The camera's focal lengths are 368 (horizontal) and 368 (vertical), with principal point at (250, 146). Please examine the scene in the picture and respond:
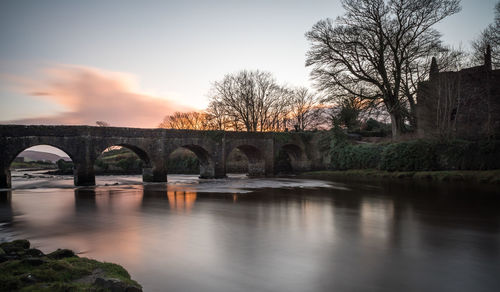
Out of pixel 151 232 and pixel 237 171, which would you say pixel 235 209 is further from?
pixel 237 171

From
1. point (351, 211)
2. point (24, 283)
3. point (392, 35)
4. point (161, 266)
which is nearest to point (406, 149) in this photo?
point (392, 35)

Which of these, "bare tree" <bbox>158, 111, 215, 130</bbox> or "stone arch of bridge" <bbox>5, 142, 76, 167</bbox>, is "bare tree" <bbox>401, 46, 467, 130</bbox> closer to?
"stone arch of bridge" <bbox>5, 142, 76, 167</bbox>

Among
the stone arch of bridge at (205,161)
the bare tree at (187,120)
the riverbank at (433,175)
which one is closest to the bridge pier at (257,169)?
Answer: the stone arch of bridge at (205,161)

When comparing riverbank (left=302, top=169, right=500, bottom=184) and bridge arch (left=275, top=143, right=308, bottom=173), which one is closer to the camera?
riverbank (left=302, top=169, right=500, bottom=184)

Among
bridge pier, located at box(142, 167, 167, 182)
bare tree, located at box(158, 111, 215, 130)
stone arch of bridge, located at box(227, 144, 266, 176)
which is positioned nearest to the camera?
bridge pier, located at box(142, 167, 167, 182)

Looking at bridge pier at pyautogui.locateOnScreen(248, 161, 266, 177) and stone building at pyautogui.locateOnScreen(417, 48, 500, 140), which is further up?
stone building at pyautogui.locateOnScreen(417, 48, 500, 140)

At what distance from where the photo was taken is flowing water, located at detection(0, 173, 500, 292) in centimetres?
571

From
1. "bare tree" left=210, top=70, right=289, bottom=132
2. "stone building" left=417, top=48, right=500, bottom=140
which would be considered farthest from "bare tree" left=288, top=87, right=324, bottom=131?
"stone building" left=417, top=48, right=500, bottom=140

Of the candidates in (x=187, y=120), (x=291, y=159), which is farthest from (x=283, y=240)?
(x=187, y=120)

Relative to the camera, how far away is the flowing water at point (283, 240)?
5.71m

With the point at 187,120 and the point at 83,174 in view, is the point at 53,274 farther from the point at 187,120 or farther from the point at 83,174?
the point at 187,120

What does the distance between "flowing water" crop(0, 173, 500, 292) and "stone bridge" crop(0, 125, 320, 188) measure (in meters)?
7.55

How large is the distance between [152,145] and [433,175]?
19.4 metres

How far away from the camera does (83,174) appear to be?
915 inches
